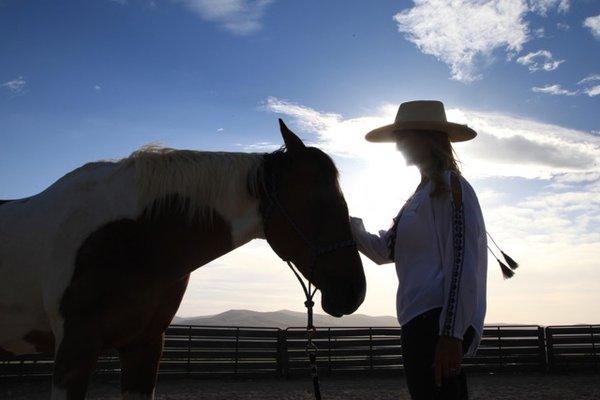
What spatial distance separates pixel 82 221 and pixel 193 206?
2.04 feet

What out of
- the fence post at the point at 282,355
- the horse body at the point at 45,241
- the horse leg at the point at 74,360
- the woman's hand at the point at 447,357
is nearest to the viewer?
the woman's hand at the point at 447,357

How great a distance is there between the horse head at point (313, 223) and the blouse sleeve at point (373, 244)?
0.67ft

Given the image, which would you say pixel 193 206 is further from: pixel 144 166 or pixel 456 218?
pixel 456 218

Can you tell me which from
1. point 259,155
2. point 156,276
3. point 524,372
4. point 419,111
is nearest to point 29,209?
point 156,276

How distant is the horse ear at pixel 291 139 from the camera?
9.46ft

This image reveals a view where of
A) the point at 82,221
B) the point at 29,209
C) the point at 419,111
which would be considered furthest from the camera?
the point at 29,209

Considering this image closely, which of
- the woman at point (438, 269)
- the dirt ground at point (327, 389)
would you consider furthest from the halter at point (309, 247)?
the dirt ground at point (327, 389)

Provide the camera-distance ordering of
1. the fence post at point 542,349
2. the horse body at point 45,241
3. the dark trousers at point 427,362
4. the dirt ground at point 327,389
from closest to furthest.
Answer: the dark trousers at point 427,362 → the horse body at point 45,241 → the dirt ground at point 327,389 → the fence post at point 542,349

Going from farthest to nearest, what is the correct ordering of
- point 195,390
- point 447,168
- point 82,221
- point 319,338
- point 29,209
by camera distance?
point 319,338 < point 195,390 < point 29,209 < point 82,221 < point 447,168

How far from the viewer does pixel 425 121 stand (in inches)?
98.9

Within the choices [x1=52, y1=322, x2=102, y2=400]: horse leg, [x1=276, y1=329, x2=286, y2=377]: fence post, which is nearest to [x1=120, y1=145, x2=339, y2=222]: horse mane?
[x1=52, y1=322, x2=102, y2=400]: horse leg

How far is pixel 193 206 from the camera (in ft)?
9.37

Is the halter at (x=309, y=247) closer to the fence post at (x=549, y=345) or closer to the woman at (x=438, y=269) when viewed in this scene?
the woman at (x=438, y=269)

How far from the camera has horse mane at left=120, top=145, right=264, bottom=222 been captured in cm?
286
